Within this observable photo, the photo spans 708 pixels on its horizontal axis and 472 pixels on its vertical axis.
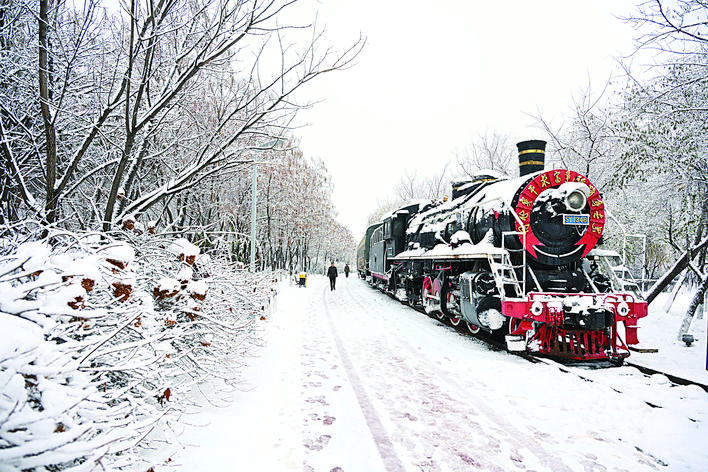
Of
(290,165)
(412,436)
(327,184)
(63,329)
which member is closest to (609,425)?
(412,436)

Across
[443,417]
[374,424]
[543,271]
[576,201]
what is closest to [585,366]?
[543,271]

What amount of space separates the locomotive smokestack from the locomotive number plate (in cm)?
143

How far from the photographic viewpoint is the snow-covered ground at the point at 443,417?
3.21m

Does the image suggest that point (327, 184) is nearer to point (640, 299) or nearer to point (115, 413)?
point (640, 299)

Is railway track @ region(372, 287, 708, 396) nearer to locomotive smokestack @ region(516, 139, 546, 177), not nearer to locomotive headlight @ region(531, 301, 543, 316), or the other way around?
locomotive headlight @ region(531, 301, 543, 316)

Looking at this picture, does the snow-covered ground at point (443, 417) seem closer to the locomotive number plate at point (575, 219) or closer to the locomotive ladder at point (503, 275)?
the locomotive ladder at point (503, 275)

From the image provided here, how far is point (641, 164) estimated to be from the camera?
9023mm

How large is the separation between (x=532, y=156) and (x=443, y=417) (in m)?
5.60

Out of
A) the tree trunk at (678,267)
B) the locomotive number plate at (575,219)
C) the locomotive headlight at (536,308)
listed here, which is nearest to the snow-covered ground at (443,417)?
the locomotive headlight at (536,308)

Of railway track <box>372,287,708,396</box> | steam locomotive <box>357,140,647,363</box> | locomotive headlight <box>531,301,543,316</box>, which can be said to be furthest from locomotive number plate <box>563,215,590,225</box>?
railway track <box>372,287,708,396</box>

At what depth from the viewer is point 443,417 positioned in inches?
160

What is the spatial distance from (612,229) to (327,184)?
28834mm

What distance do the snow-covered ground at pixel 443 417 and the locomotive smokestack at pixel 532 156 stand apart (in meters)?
3.64

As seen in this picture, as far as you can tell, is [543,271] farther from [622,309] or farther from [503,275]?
[622,309]
